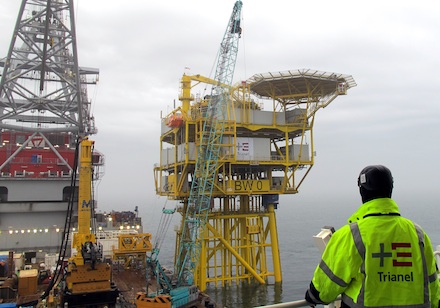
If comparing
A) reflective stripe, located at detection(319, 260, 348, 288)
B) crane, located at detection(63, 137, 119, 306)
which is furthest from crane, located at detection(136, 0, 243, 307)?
reflective stripe, located at detection(319, 260, 348, 288)

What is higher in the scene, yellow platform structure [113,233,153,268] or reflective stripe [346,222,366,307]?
reflective stripe [346,222,366,307]

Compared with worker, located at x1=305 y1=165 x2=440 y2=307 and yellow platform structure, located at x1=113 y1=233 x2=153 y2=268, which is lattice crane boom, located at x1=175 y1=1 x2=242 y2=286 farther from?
worker, located at x1=305 y1=165 x2=440 y2=307

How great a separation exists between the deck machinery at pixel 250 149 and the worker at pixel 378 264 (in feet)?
88.8

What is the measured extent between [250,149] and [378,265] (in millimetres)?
28430

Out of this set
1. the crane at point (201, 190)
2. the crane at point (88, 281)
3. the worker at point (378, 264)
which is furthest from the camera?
the crane at point (201, 190)

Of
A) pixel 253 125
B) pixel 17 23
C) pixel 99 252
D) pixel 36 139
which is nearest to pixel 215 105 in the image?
pixel 253 125

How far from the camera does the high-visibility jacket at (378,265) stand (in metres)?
2.95

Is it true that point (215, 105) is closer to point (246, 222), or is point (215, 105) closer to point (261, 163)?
point (261, 163)

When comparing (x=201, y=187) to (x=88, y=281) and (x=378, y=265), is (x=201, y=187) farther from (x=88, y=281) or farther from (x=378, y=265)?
(x=378, y=265)

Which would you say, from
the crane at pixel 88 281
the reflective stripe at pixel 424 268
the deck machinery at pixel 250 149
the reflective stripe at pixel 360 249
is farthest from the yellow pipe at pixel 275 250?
the reflective stripe at pixel 360 249

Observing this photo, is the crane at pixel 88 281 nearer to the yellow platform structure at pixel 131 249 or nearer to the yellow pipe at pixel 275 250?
the yellow platform structure at pixel 131 249

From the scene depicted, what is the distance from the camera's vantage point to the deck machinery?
30812mm

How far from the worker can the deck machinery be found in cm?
2707

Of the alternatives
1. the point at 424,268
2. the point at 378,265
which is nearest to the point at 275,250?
the point at 424,268
